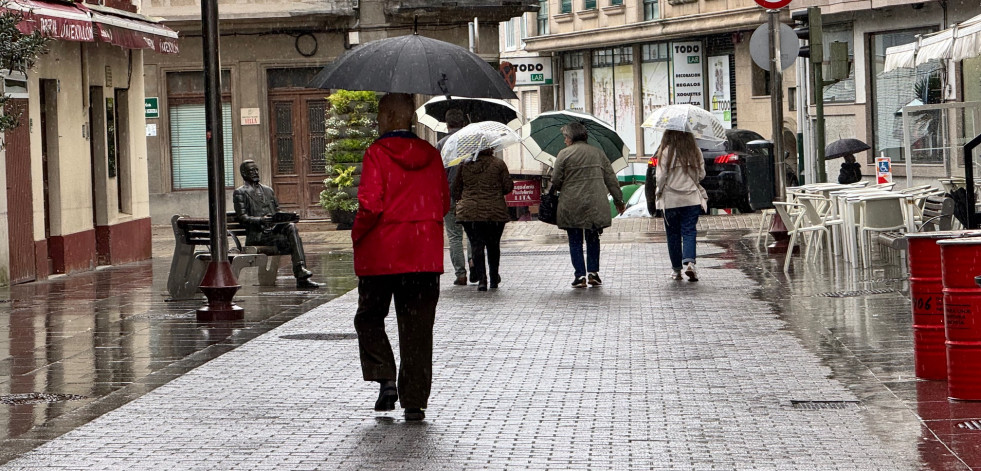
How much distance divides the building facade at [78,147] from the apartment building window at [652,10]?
29.5 metres

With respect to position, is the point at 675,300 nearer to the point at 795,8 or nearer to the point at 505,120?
the point at 505,120

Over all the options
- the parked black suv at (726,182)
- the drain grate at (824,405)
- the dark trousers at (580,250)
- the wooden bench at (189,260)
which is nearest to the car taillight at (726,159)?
the parked black suv at (726,182)

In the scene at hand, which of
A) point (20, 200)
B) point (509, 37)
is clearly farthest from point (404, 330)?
point (509, 37)

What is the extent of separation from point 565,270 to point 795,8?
23.5 m

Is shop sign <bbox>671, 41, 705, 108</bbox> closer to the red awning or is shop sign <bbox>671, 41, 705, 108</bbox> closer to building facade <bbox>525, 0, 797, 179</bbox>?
building facade <bbox>525, 0, 797, 179</bbox>

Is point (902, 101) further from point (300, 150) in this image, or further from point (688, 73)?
point (688, 73)

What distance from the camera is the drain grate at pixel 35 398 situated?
30.0 ft

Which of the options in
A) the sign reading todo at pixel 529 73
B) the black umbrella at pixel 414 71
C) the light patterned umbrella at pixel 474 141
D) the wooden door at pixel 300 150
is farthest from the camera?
the sign reading todo at pixel 529 73

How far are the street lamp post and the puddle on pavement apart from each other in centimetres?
22

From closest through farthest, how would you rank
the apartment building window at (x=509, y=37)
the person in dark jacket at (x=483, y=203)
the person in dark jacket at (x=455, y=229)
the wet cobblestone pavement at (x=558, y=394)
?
1. the wet cobblestone pavement at (x=558, y=394)
2. the person in dark jacket at (x=483, y=203)
3. the person in dark jacket at (x=455, y=229)
4. the apartment building window at (x=509, y=37)

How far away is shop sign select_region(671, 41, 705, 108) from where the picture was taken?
49812 mm

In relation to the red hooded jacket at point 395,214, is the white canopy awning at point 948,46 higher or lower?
higher

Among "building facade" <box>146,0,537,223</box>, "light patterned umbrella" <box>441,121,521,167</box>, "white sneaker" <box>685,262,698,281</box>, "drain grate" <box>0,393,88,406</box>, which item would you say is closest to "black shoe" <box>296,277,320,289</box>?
"light patterned umbrella" <box>441,121,521,167</box>

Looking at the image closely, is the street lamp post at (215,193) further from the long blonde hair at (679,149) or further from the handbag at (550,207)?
the long blonde hair at (679,149)
